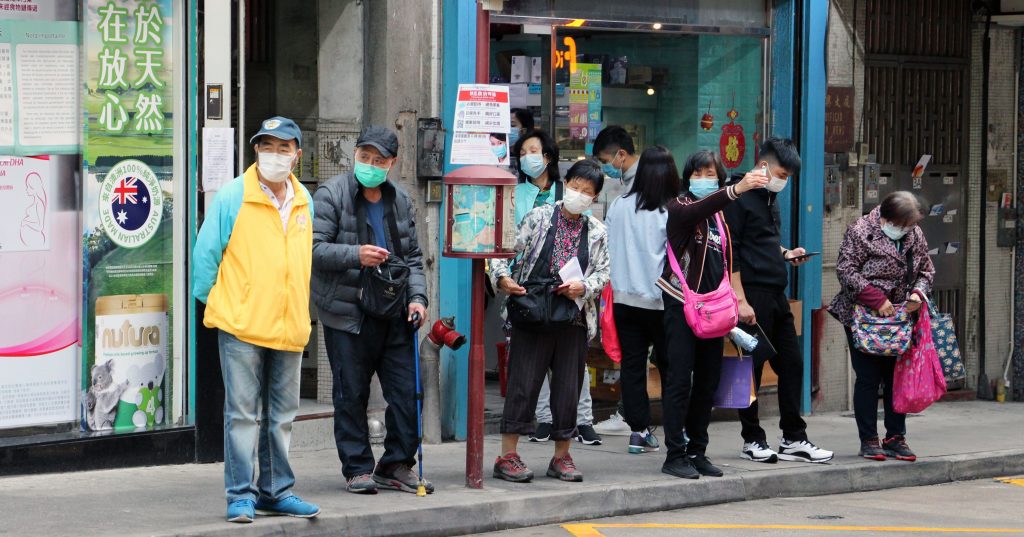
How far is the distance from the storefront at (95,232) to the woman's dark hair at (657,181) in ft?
8.63

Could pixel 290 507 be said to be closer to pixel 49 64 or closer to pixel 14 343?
pixel 14 343

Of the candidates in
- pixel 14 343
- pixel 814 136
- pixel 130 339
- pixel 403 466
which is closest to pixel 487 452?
pixel 403 466

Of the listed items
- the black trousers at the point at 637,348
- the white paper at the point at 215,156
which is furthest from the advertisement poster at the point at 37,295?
the black trousers at the point at 637,348

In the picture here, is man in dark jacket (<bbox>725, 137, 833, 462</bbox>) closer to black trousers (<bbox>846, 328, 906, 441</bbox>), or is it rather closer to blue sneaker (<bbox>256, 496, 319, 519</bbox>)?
black trousers (<bbox>846, 328, 906, 441</bbox>)

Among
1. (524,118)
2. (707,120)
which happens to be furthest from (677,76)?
(524,118)

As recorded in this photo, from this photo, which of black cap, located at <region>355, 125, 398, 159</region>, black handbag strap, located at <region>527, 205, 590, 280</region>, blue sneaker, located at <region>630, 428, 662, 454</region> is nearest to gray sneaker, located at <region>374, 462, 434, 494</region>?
black handbag strap, located at <region>527, 205, 590, 280</region>

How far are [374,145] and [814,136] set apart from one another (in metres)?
5.00

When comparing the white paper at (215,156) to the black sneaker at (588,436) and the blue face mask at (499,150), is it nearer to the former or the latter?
the blue face mask at (499,150)

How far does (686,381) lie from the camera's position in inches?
344

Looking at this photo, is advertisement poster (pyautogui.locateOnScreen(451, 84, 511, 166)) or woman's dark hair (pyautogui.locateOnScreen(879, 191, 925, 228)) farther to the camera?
woman's dark hair (pyautogui.locateOnScreen(879, 191, 925, 228))

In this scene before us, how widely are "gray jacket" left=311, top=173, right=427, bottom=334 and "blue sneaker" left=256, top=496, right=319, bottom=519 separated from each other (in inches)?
38.5

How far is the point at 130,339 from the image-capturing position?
869 centimetres

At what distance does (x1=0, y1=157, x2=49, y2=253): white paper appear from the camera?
8.19 m

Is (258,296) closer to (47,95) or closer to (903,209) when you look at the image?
(47,95)
